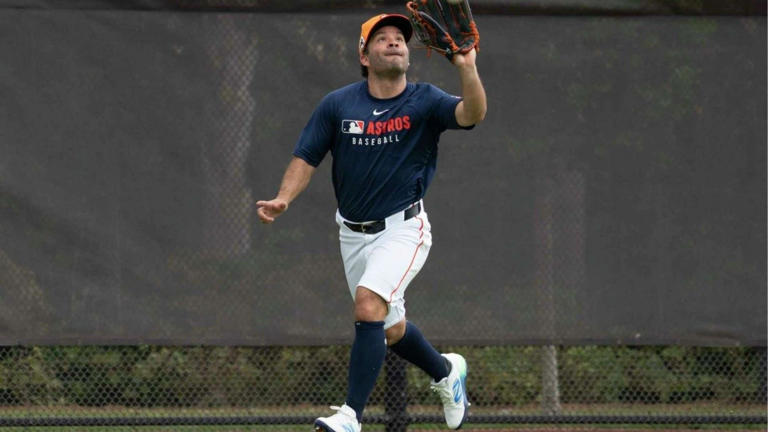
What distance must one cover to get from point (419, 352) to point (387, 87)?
1.29m

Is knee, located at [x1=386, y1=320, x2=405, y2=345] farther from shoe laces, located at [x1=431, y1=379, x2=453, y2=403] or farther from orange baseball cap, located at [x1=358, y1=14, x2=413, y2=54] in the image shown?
orange baseball cap, located at [x1=358, y1=14, x2=413, y2=54]

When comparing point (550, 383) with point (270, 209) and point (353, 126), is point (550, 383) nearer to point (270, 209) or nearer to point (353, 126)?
point (353, 126)

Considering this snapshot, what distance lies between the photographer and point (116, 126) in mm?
6629

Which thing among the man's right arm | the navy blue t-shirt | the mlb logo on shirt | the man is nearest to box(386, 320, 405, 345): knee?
the man

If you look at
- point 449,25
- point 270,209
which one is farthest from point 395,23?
point 270,209

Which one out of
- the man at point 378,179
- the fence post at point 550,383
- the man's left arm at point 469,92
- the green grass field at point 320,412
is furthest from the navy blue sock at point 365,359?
the fence post at point 550,383

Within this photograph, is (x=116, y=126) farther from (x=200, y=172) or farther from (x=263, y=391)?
(x=263, y=391)

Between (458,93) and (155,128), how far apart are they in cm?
179

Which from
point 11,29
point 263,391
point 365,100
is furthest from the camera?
point 263,391

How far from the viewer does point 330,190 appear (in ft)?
22.1

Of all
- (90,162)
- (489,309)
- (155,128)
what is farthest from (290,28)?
(489,309)

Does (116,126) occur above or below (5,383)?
above

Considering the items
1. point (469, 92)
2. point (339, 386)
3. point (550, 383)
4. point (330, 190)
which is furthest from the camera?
point (339, 386)

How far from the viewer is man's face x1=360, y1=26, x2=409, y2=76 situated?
5273mm
